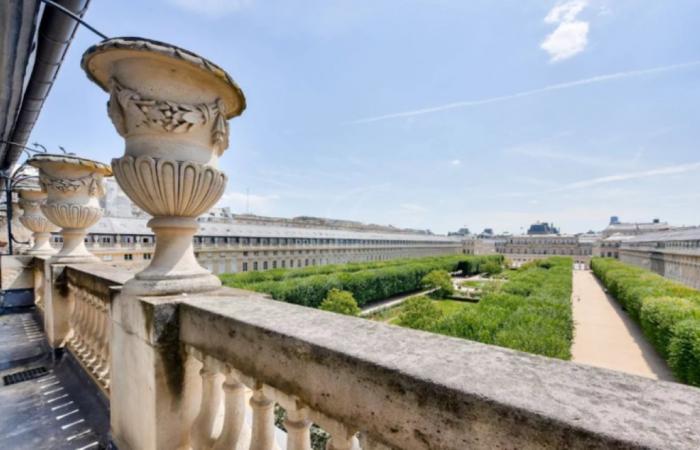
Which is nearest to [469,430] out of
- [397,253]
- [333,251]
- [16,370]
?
→ [16,370]

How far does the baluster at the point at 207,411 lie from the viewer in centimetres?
185

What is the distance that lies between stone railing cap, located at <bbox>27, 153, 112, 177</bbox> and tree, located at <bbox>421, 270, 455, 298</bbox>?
35.3 meters

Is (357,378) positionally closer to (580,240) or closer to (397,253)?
(397,253)

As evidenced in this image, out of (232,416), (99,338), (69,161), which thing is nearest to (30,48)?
(69,161)

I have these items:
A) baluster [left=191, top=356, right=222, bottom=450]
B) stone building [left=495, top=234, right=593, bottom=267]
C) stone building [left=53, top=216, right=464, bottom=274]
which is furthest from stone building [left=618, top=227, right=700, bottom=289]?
stone building [left=53, top=216, right=464, bottom=274]

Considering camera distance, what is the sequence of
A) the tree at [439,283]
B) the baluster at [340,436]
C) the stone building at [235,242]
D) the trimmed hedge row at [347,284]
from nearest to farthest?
the baluster at [340,436]
the trimmed hedge row at [347,284]
the stone building at [235,242]
the tree at [439,283]

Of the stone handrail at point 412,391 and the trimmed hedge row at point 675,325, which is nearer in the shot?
the stone handrail at point 412,391

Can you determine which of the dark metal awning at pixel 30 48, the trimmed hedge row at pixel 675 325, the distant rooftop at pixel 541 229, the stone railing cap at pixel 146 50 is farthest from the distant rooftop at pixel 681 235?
the distant rooftop at pixel 541 229

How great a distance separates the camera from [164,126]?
1909mm

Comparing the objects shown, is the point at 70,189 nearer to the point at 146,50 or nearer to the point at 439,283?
the point at 146,50

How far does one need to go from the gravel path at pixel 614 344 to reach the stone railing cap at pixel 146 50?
13703mm

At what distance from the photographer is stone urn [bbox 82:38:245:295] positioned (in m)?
1.88

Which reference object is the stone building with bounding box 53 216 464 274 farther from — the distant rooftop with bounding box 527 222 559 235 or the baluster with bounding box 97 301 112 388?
the distant rooftop with bounding box 527 222 559 235

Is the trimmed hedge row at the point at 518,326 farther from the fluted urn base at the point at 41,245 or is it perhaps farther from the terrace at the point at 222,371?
the fluted urn base at the point at 41,245
